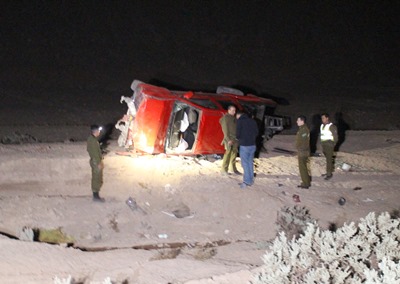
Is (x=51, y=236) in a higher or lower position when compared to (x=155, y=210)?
lower

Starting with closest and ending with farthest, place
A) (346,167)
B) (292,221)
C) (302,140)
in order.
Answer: (292,221) < (302,140) < (346,167)

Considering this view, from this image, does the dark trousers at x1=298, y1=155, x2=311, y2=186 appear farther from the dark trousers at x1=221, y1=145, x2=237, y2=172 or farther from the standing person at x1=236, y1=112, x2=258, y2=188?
the dark trousers at x1=221, y1=145, x2=237, y2=172

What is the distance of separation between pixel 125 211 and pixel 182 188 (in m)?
1.51

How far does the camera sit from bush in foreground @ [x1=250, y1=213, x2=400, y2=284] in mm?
5203

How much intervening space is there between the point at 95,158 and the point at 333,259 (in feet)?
18.2

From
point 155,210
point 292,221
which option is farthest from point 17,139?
point 292,221

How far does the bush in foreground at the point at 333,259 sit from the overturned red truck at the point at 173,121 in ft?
19.7

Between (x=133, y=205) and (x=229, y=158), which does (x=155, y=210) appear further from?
(x=229, y=158)

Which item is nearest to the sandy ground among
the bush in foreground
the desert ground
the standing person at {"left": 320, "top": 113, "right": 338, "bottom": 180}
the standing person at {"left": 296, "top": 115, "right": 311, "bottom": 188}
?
the desert ground

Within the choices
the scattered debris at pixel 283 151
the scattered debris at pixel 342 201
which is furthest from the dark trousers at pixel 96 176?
the scattered debris at pixel 283 151

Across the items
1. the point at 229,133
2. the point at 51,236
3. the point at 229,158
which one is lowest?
the point at 51,236

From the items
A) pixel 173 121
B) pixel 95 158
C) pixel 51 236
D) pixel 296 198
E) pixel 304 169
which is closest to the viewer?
pixel 51 236

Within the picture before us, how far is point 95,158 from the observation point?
9.68 m

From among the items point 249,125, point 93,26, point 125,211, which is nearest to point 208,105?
point 249,125
